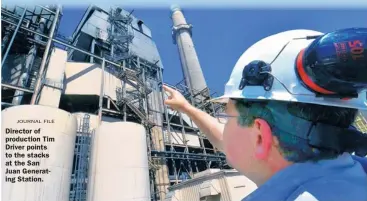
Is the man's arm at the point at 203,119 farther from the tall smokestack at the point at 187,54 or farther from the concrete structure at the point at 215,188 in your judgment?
the tall smokestack at the point at 187,54

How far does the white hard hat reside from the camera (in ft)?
2.63

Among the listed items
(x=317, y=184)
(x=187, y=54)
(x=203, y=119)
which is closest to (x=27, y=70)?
(x=203, y=119)

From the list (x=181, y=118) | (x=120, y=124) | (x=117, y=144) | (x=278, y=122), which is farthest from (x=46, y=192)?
(x=181, y=118)

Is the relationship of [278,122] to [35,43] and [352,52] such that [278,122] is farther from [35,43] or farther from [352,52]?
[35,43]

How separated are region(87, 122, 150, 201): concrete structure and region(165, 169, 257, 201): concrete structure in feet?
6.00

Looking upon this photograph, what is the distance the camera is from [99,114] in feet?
32.8

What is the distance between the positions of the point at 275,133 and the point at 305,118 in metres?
0.11

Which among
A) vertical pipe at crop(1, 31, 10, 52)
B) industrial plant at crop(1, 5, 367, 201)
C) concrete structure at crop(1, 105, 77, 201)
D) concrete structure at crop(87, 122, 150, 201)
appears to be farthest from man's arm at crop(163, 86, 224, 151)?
vertical pipe at crop(1, 31, 10, 52)

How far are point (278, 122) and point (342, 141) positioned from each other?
0.20 meters

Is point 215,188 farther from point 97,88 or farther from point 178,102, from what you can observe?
point 178,102

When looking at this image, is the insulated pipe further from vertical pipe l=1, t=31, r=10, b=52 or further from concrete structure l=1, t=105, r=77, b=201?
concrete structure l=1, t=105, r=77, b=201

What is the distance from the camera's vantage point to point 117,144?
769 cm

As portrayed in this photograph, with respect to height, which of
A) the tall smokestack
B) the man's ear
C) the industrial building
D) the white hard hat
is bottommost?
the man's ear

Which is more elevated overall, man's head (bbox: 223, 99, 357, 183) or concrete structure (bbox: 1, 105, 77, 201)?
concrete structure (bbox: 1, 105, 77, 201)
